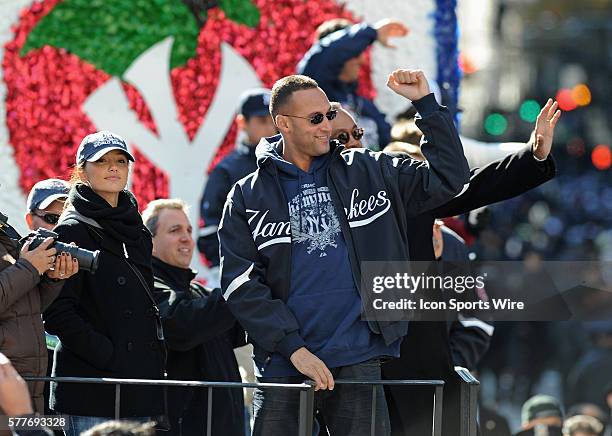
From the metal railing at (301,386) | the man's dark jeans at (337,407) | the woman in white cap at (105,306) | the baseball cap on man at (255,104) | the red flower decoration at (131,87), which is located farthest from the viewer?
the red flower decoration at (131,87)

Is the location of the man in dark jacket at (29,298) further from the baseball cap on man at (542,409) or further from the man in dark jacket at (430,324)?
the baseball cap on man at (542,409)

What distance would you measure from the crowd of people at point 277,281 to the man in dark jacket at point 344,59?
1551mm

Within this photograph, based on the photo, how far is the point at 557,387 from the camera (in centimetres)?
1539

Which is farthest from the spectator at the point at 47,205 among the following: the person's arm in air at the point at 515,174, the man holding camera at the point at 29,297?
the person's arm in air at the point at 515,174

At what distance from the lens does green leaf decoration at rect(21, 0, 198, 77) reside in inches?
371

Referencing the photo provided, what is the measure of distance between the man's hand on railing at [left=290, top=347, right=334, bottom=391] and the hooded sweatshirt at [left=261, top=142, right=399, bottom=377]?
0.37ft

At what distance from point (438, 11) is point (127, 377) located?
4.34 m

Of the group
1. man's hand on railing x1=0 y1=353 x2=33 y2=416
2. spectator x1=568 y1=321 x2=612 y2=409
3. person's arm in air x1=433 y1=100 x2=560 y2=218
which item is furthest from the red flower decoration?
man's hand on railing x1=0 y1=353 x2=33 y2=416

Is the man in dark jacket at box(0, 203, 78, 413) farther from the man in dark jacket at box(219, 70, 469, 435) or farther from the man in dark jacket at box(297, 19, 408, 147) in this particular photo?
the man in dark jacket at box(297, 19, 408, 147)

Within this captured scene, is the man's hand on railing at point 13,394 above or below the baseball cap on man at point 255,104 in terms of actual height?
below

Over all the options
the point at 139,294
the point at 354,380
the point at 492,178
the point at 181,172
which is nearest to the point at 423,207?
the point at 492,178

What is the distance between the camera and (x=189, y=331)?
6633 mm

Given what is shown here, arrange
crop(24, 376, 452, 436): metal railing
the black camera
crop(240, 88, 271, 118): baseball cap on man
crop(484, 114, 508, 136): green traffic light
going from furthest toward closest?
1. crop(484, 114, 508, 136): green traffic light
2. crop(240, 88, 271, 118): baseball cap on man
3. the black camera
4. crop(24, 376, 452, 436): metal railing

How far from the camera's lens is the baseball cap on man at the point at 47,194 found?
6.89 meters
